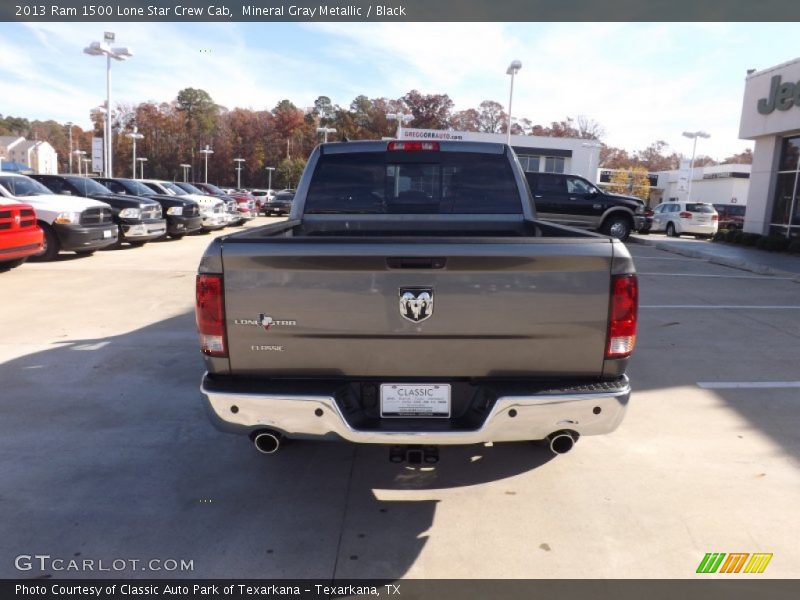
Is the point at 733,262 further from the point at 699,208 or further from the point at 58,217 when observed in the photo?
the point at 58,217

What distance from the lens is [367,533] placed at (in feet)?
10.7

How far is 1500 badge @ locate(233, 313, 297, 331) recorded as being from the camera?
9.91 ft

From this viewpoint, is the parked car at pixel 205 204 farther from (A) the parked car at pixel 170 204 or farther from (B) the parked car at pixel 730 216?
(B) the parked car at pixel 730 216

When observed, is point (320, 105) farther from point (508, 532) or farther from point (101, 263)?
point (508, 532)

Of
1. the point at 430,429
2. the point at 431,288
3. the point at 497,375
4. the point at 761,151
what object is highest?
the point at 761,151

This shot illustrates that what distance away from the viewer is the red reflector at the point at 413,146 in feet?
→ 15.4

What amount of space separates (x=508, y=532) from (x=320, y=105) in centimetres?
12058

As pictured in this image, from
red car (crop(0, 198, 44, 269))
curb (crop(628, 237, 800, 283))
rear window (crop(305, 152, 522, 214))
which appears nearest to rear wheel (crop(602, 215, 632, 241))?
curb (crop(628, 237, 800, 283))

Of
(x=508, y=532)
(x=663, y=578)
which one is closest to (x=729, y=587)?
(x=663, y=578)

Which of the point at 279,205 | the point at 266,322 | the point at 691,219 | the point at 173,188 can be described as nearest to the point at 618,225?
the point at 691,219

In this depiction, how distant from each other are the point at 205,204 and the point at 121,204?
18.1ft

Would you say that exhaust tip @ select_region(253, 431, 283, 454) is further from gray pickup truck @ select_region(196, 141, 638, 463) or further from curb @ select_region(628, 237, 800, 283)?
curb @ select_region(628, 237, 800, 283)

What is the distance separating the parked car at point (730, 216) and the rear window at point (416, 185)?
32157 millimetres

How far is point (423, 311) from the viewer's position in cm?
301
